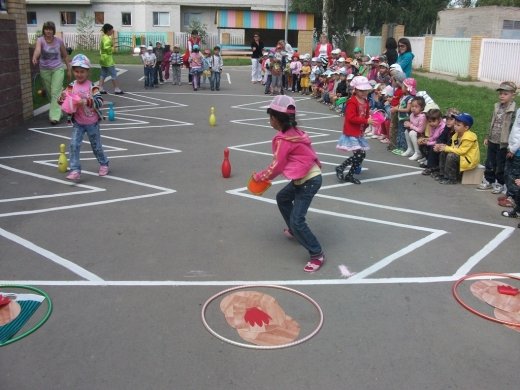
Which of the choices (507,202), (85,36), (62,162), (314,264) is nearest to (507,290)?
(314,264)

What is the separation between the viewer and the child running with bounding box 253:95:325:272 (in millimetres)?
5395

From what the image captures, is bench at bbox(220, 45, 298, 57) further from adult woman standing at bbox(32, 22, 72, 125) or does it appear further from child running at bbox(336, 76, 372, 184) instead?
child running at bbox(336, 76, 372, 184)

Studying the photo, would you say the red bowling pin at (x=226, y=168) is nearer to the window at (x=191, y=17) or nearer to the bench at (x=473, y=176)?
the bench at (x=473, y=176)

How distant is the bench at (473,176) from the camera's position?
8.73 meters

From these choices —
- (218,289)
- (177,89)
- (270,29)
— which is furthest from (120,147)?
(270,29)

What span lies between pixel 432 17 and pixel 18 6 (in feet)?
112

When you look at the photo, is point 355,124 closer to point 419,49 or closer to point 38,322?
point 38,322

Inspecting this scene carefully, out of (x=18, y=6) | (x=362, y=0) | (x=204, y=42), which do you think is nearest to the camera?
(x=18, y=6)

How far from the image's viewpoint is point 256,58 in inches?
930

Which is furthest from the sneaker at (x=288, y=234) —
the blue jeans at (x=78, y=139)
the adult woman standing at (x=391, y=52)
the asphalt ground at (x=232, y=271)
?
the adult woman standing at (x=391, y=52)

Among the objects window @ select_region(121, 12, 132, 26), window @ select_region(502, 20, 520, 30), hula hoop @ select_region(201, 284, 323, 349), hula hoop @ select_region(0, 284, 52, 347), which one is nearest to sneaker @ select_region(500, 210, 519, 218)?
hula hoop @ select_region(201, 284, 323, 349)

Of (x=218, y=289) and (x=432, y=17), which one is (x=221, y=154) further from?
(x=432, y=17)

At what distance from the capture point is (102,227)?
6.55m

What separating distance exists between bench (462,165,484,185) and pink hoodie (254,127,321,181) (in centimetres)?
425
